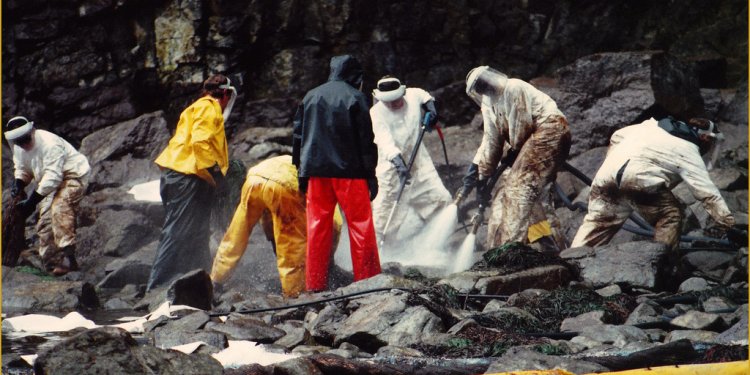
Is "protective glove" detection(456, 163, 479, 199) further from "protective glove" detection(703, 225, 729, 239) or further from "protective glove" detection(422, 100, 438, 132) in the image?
"protective glove" detection(703, 225, 729, 239)

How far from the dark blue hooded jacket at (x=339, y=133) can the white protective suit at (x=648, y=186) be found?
181cm

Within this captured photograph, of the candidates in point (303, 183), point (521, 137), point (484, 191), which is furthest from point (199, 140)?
point (521, 137)

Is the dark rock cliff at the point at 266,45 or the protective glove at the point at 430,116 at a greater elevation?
the dark rock cliff at the point at 266,45

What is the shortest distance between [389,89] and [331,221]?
1.86m

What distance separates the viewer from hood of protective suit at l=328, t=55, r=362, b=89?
5414 millimetres

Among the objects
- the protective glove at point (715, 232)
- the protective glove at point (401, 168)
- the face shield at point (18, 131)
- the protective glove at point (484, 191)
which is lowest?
the protective glove at point (715, 232)

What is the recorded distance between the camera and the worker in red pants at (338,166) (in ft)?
17.6

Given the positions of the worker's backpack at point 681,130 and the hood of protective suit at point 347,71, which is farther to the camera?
the worker's backpack at point 681,130

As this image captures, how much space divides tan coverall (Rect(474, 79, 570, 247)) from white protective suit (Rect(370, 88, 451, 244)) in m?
0.85

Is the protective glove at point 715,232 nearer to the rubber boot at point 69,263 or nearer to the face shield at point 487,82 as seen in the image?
the face shield at point 487,82

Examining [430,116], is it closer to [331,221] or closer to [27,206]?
[331,221]

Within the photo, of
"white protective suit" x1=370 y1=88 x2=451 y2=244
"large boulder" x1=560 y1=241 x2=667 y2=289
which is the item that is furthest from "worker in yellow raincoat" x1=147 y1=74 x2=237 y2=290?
"large boulder" x1=560 y1=241 x2=667 y2=289

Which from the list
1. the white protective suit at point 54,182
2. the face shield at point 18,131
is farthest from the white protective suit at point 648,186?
the face shield at point 18,131

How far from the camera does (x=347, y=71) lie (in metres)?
5.42
